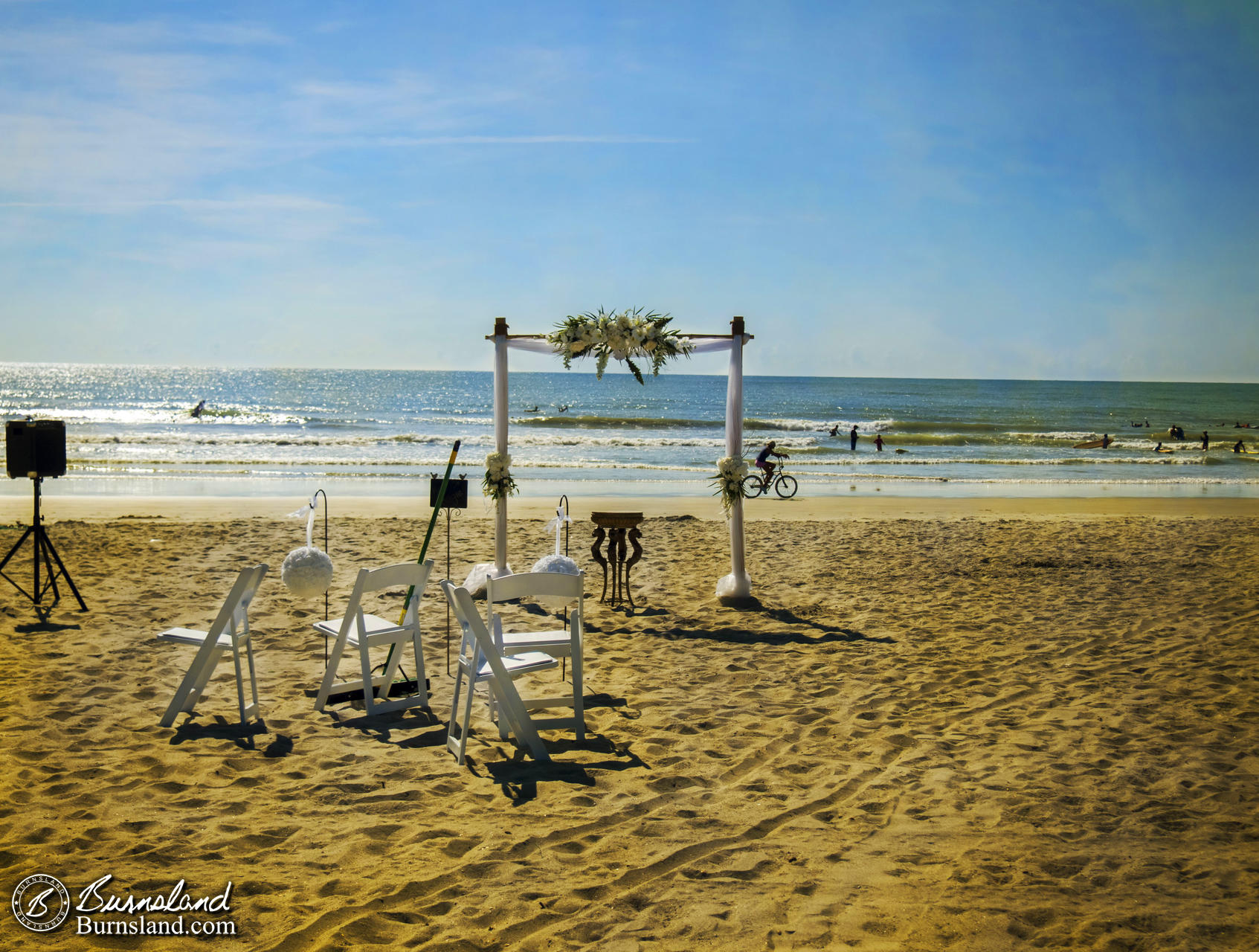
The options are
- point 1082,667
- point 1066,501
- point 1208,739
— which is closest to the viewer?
point 1208,739

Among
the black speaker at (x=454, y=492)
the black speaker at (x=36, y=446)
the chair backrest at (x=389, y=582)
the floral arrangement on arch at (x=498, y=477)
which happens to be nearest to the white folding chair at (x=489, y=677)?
the chair backrest at (x=389, y=582)

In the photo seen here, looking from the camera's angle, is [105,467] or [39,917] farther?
[105,467]

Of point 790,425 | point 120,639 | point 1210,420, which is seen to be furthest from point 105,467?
point 1210,420

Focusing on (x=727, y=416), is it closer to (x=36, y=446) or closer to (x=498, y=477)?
(x=498, y=477)

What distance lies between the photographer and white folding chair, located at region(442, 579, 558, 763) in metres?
3.95

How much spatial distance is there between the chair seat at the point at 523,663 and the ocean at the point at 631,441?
12465 mm

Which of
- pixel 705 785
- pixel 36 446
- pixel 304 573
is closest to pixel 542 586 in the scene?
A: pixel 705 785

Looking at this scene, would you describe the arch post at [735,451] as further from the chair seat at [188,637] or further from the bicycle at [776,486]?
the bicycle at [776,486]

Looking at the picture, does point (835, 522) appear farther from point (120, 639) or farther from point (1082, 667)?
point (120, 639)

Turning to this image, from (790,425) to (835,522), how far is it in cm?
2907

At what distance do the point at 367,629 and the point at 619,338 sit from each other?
328cm

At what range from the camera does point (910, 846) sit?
3.24m

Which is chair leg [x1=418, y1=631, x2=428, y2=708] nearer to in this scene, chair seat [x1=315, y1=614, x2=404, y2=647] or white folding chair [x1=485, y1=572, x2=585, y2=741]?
chair seat [x1=315, y1=614, x2=404, y2=647]

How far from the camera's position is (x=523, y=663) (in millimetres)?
4277
